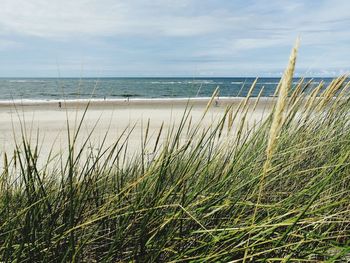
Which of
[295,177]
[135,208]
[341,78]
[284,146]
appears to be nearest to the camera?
[135,208]

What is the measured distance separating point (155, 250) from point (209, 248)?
0.72 feet

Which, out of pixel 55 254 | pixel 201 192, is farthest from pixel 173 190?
pixel 55 254

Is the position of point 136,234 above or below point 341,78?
below

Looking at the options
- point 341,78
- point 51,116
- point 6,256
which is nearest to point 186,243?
point 6,256

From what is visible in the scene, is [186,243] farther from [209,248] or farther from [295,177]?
[295,177]

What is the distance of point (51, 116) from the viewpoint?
68.9 ft

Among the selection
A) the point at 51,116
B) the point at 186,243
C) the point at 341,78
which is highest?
the point at 341,78

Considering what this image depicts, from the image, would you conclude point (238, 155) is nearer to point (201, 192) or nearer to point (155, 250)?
point (201, 192)

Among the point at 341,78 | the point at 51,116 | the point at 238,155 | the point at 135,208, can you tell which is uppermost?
the point at 341,78

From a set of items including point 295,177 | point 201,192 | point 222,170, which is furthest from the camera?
point 295,177

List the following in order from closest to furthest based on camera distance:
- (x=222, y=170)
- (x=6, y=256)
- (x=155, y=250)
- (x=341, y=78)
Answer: (x=6, y=256)
(x=155, y=250)
(x=222, y=170)
(x=341, y=78)

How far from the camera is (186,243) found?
1701 mm

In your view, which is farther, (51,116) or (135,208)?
(51,116)

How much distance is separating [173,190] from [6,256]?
69 centimetres
